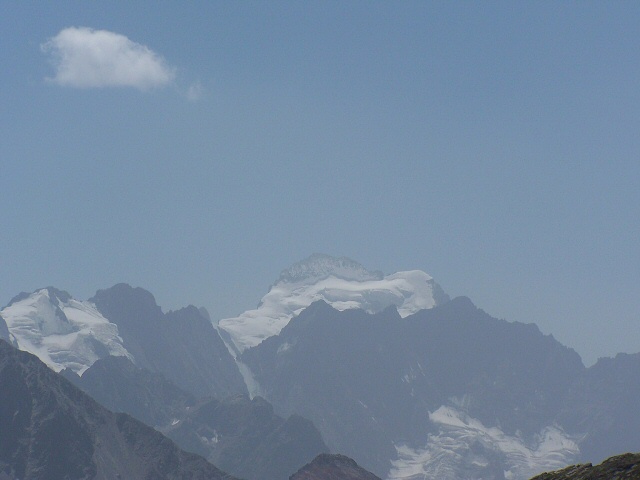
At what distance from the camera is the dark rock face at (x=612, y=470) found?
86.2m

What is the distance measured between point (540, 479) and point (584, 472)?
7.52m

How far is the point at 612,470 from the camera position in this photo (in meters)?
88.9

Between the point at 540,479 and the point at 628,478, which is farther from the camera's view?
the point at 540,479

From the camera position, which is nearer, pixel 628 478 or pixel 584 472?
pixel 628 478

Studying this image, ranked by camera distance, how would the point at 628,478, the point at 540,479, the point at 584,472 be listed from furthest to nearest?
the point at 540,479
the point at 584,472
the point at 628,478

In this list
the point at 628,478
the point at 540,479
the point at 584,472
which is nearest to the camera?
the point at 628,478

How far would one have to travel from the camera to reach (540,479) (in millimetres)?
100375

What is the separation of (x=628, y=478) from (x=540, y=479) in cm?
1593

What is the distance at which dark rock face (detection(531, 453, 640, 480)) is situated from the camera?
86.2 meters

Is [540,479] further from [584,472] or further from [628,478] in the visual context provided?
[628,478]

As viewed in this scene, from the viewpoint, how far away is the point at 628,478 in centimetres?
8544

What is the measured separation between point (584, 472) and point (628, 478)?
27.9 ft

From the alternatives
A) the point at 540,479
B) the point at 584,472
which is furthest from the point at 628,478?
the point at 540,479
